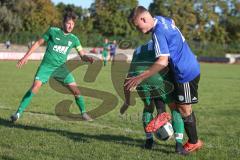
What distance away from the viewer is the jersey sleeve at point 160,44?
5875 mm

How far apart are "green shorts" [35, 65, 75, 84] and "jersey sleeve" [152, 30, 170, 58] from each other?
12.7 feet

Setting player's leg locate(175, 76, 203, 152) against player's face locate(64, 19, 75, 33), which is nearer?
player's leg locate(175, 76, 203, 152)

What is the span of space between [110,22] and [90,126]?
78995 millimetres

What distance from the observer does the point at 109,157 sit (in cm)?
611

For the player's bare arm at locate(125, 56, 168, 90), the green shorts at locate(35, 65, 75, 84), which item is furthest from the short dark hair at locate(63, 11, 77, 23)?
the player's bare arm at locate(125, 56, 168, 90)

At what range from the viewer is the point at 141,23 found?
19.9 feet

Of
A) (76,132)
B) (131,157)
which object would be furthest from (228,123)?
(131,157)

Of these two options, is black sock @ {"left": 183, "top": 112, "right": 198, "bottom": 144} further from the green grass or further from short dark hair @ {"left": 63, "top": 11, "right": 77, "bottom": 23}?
short dark hair @ {"left": 63, "top": 11, "right": 77, "bottom": 23}

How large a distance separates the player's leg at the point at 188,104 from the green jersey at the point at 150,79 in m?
0.25

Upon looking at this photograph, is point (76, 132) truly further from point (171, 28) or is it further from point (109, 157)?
point (171, 28)

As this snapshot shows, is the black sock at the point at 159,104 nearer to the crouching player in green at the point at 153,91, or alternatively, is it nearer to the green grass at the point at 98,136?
the crouching player in green at the point at 153,91

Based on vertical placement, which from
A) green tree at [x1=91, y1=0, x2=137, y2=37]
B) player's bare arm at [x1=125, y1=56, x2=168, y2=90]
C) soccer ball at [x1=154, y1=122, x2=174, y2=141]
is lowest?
green tree at [x1=91, y1=0, x2=137, y2=37]

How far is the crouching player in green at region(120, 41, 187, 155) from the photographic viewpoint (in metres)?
6.70

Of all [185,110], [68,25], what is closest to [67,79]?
[68,25]
